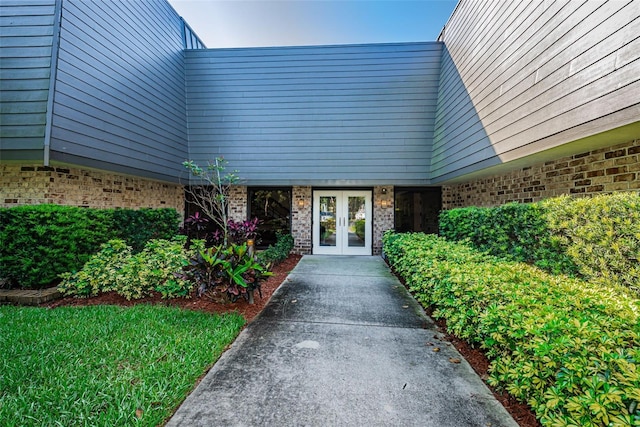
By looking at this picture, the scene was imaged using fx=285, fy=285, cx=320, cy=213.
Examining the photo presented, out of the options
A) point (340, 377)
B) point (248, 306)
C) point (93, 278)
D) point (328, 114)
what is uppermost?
point (328, 114)

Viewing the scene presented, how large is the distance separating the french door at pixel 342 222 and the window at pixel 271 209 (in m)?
1.01

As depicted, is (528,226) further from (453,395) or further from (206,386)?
(206,386)

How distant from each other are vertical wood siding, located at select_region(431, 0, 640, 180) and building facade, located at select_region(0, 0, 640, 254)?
0.02 m

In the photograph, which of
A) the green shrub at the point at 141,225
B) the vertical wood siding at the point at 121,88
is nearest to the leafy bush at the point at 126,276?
the green shrub at the point at 141,225

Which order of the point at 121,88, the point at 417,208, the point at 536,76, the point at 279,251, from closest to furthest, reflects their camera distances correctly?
the point at 536,76, the point at 121,88, the point at 279,251, the point at 417,208

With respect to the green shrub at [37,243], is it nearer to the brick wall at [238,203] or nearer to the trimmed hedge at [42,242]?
the trimmed hedge at [42,242]

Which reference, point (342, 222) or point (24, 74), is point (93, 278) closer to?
point (24, 74)

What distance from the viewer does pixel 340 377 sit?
253cm

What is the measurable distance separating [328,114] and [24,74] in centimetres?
661

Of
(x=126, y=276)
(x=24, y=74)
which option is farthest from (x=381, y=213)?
(x=24, y=74)

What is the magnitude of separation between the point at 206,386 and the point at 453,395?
2.03 meters

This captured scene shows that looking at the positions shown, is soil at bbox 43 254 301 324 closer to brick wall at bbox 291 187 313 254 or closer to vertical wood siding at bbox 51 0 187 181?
vertical wood siding at bbox 51 0 187 181

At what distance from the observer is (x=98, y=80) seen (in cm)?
578

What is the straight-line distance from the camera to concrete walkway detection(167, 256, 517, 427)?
6.71 feet
